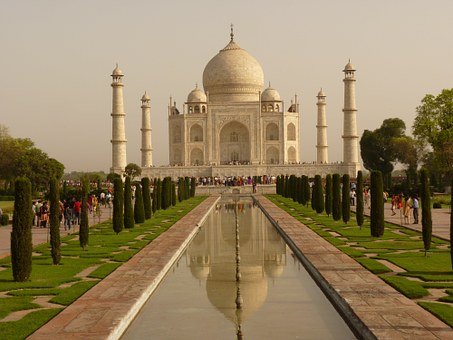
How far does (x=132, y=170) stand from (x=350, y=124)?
14225 mm

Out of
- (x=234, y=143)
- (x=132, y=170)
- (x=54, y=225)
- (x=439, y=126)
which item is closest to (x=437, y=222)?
(x=54, y=225)

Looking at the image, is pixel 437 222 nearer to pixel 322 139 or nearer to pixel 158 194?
pixel 158 194

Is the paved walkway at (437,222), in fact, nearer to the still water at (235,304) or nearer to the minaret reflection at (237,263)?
the minaret reflection at (237,263)

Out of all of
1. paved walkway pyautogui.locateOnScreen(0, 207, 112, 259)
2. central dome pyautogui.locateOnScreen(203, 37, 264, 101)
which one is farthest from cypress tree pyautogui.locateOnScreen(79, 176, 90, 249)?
central dome pyautogui.locateOnScreen(203, 37, 264, 101)

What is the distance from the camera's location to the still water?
21.8 feet

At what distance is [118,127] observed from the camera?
4366cm

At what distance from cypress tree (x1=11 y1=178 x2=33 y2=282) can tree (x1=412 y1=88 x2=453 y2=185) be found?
80.9 ft

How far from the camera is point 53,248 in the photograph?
10609 mm

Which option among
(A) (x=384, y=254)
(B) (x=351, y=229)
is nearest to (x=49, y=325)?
(A) (x=384, y=254)

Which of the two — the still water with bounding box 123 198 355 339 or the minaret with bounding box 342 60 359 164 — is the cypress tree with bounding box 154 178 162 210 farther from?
the minaret with bounding box 342 60 359 164

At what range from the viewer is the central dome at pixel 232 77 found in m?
51.2

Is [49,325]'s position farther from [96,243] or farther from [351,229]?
[351,229]

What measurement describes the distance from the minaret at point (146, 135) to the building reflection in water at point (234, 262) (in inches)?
1184

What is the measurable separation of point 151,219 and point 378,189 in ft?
25.7
